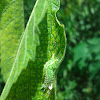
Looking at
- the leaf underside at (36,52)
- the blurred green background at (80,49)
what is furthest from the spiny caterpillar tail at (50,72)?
the blurred green background at (80,49)

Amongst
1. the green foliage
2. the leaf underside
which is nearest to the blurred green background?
the green foliage

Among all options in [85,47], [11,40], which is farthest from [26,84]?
[85,47]

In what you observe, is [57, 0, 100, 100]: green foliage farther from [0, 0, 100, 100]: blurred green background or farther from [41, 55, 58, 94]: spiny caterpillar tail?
[41, 55, 58, 94]: spiny caterpillar tail

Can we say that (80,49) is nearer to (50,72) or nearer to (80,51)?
(80,51)

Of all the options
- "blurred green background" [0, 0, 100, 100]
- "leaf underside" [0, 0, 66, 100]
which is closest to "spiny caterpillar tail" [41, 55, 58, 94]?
"leaf underside" [0, 0, 66, 100]

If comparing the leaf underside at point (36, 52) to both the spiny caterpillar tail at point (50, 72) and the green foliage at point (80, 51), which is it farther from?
the green foliage at point (80, 51)

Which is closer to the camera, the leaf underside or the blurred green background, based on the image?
the leaf underside
